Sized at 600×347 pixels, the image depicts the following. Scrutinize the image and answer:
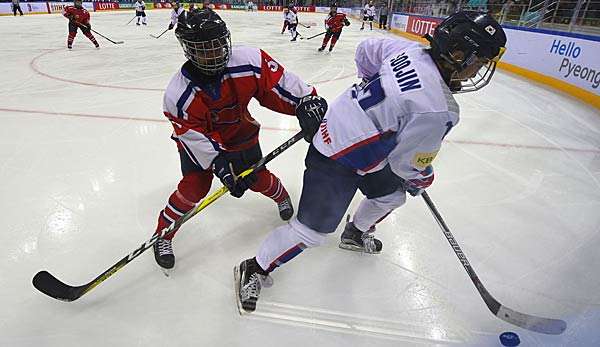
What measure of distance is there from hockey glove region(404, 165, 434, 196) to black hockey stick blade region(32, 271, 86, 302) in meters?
1.32

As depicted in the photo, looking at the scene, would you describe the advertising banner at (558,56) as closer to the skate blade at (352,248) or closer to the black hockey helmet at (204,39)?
the skate blade at (352,248)

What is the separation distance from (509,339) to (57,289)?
5.45 ft

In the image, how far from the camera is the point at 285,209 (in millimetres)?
1986

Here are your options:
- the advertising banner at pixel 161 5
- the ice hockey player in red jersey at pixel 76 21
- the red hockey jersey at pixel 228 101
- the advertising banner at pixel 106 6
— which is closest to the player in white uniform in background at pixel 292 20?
the ice hockey player in red jersey at pixel 76 21

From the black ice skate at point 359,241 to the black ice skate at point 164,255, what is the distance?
777 mm

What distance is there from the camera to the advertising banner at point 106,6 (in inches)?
743

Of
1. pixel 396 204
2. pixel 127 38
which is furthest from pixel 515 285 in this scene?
pixel 127 38

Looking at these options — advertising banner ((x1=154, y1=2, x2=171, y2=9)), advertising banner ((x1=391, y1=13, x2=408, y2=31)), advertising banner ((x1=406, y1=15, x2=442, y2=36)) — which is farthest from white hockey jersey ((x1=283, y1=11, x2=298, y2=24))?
advertising banner ((x1=154, y1=2, x2=171, y2=9))

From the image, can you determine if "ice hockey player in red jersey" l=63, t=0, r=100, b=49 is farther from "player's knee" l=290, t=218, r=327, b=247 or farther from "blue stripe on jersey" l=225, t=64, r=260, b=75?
"player's knee" l=290, t=218, r=327, b=247

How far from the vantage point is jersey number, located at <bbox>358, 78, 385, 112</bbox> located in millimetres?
1088

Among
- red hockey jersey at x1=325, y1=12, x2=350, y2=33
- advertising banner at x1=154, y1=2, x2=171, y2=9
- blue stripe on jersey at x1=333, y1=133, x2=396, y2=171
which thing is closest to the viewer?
blue stripe on jersey at x1=333, y1=133, x2=396, y2=171

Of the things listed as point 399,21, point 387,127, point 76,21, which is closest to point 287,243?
point 387,127

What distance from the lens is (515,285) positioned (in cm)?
160

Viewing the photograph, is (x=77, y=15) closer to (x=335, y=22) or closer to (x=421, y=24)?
(x=335, y=22)
